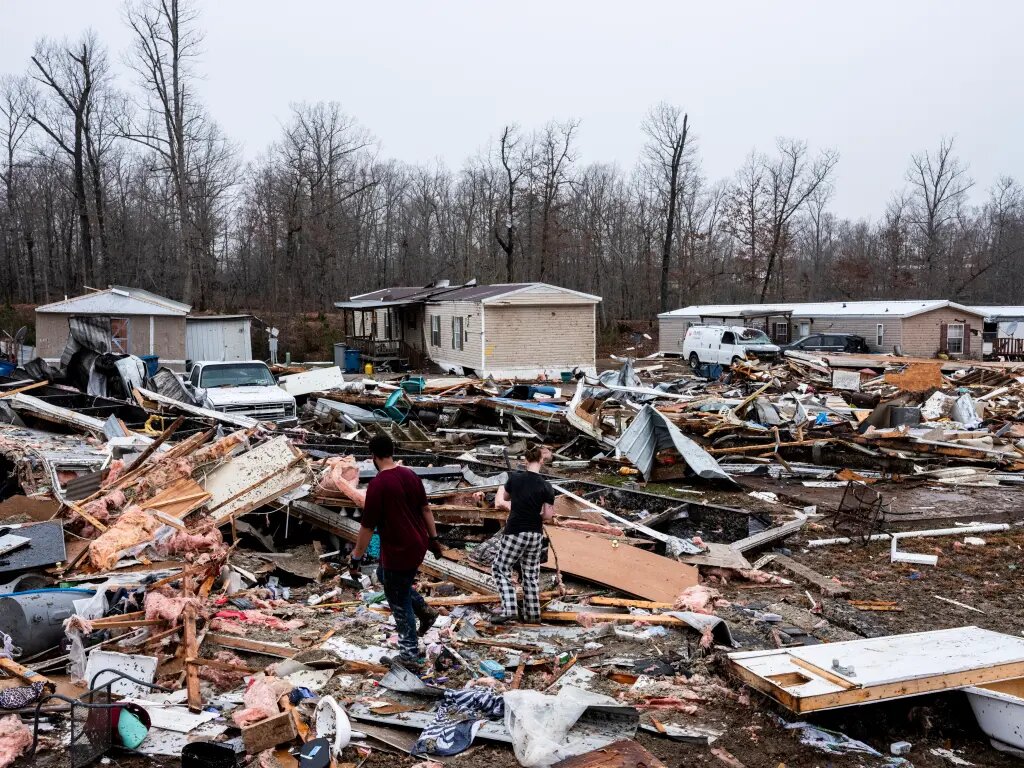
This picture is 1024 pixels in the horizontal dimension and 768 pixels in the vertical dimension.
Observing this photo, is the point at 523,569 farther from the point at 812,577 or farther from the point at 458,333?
the point at 458,333

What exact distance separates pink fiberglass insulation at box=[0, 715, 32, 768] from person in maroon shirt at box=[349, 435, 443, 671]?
2281 millimetres

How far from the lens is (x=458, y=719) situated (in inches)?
210

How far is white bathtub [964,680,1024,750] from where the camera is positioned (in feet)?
16.4

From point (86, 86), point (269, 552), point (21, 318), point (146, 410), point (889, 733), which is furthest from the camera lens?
point (86, 86)

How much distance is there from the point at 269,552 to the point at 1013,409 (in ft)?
62.1

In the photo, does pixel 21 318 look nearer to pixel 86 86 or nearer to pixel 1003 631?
pixel 86 86

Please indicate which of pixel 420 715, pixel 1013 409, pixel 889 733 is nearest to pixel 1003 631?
pixel 889 733

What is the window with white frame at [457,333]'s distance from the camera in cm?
3178

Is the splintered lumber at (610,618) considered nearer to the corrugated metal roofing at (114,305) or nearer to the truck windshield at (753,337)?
the corrugated metal roofing at (114,305)

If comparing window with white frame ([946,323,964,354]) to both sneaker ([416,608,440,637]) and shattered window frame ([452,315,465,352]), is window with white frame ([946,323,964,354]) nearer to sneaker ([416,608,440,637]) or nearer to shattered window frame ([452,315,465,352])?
shattered window frame ([452,315,465,352])

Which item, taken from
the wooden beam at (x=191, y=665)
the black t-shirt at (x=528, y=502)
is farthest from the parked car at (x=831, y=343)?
the wooden beam at (x=191, y=665)

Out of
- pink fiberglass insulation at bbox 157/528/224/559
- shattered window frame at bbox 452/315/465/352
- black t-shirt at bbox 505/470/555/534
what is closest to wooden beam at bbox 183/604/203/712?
pink fiberglass insulation at bbox 157/528/224/559

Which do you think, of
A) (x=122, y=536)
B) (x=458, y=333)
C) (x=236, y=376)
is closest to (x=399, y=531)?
(x=122, y=536)

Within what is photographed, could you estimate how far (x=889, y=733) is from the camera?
17.2 feet
